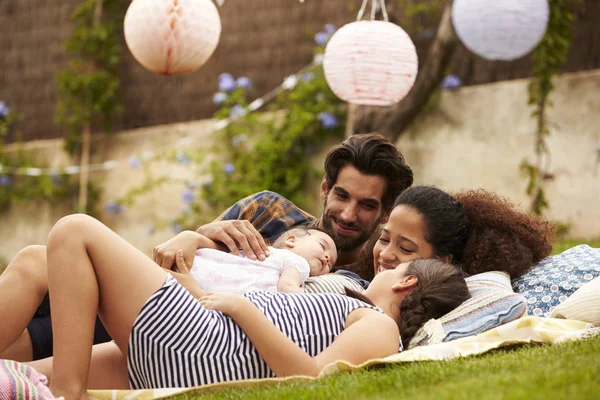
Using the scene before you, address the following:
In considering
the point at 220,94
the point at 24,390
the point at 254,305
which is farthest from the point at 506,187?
the point at 24,390

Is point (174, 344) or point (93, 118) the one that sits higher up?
point (174, 344)

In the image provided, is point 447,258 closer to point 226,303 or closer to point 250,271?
point 250,271

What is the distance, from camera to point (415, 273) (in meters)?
2.93

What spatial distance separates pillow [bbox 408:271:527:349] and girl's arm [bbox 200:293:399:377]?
23cm

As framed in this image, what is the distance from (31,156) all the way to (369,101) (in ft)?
16.1

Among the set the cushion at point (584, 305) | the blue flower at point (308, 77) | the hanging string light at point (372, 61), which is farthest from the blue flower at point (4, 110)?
the cushion at point (584, 305)

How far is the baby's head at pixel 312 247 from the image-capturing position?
3215 mm

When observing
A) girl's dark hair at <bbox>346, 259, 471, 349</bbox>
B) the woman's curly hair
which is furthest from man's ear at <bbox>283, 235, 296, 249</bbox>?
the woman's curly hair

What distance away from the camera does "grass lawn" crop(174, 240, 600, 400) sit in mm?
2033

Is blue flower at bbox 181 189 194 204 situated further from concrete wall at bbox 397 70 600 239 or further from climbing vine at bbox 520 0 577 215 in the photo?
climbing vine at bbox 520 0 577 215

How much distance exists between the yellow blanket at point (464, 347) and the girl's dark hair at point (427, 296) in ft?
0.58

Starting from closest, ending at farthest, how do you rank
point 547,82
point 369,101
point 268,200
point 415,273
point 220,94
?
1. point 415,273
2. point 268,200
3. point 369,101
4. point 547,82
5. point 220,94

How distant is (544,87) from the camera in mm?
6512

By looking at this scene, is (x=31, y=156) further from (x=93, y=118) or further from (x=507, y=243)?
(x=507, y=243)
